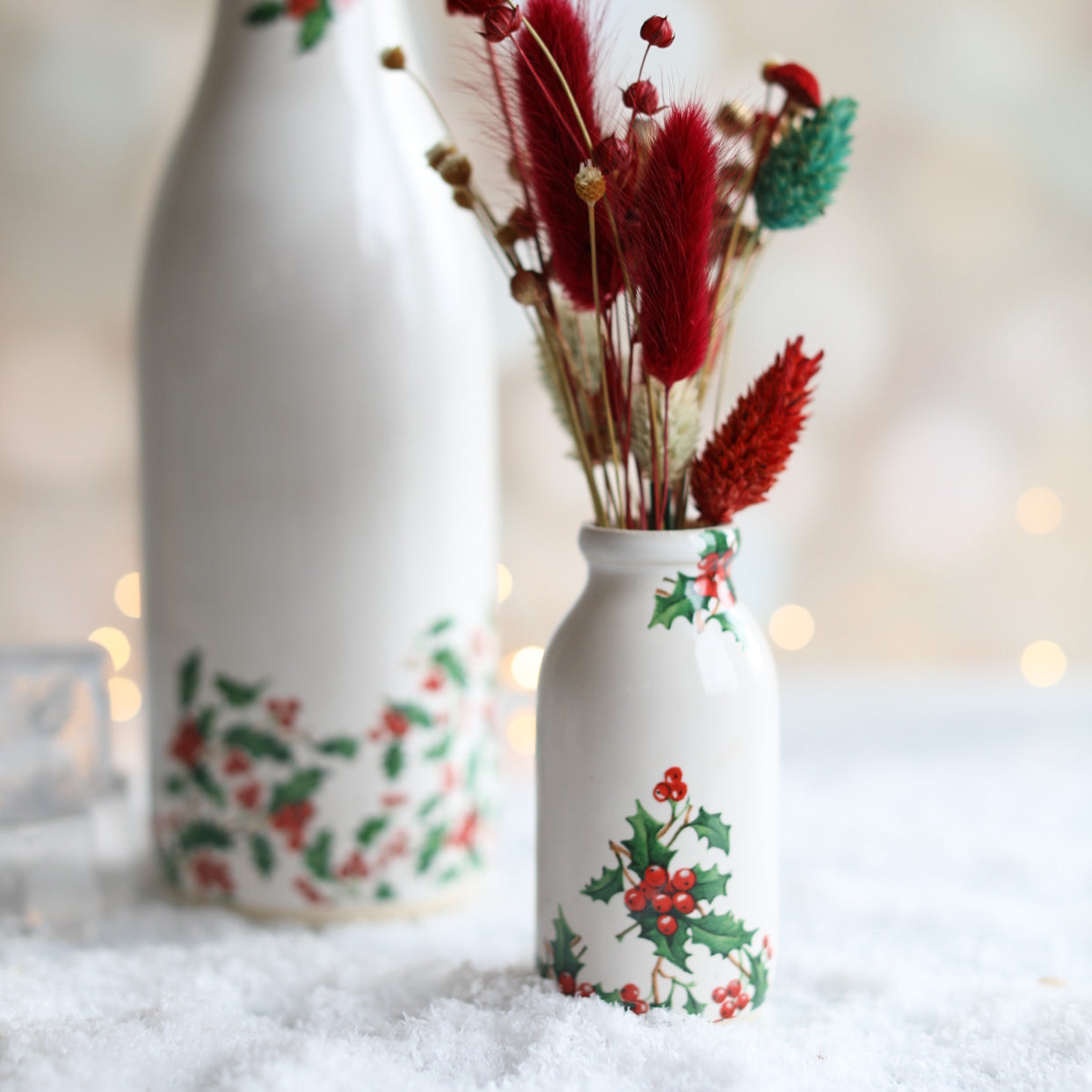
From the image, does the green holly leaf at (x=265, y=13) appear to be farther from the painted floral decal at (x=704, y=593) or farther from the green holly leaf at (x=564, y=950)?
the green holly leaf at (x=564, y=950)

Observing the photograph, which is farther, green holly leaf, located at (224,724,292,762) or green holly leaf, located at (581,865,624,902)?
green holly leaf, located at (224,724,292,762)

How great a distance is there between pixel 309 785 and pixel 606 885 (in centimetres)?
23

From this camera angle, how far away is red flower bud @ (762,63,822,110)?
1.76ft

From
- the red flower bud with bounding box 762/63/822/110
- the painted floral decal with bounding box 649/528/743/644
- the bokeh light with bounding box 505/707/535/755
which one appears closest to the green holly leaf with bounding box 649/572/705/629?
the painted floral decal with bounding box 649/528/743/644

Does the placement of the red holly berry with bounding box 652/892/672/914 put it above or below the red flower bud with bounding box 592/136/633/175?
below

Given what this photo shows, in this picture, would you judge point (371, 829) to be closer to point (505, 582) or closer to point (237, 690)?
point (237, 690)

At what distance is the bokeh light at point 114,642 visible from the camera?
3.70 feet

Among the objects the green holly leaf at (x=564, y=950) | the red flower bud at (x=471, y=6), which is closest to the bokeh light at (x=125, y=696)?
the green holly leaf at (x=564, y=950)

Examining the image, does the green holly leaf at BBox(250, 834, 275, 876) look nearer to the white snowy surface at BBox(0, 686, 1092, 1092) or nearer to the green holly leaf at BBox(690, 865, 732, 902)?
the white snowy surface at BBox(0, 686, 1092, 1092)

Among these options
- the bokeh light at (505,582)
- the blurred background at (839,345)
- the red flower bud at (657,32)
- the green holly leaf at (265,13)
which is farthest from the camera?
the bokeh light at (505,582)

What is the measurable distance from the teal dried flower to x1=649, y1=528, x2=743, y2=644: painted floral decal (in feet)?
0.46

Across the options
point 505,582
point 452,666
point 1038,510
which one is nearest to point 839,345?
point 1038,510

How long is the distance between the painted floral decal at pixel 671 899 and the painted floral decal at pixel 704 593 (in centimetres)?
6

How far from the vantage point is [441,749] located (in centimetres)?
73
